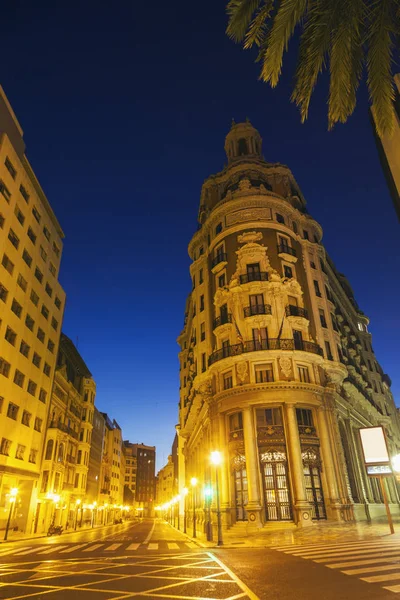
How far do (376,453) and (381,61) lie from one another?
2096 centimetres

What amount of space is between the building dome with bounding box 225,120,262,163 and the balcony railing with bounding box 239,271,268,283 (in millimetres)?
20135

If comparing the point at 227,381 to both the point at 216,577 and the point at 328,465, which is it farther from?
the point at 216,577

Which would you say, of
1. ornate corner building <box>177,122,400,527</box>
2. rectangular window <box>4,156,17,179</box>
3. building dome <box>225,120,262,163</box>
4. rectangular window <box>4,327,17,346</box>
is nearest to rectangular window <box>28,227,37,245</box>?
rectangular window <box>4,156,17,179</box>

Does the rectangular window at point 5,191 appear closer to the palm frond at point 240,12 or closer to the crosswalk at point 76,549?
the crosswalk at point 76,549

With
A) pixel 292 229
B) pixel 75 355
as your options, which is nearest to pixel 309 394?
pixel 292 229

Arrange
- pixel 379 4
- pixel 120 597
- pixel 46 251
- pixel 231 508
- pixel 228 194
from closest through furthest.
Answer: pixel 379 4 < pixel 120 597 < pixel 231 508 < pixel 228 194 < pixel 46 251

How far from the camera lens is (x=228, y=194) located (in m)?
42.1

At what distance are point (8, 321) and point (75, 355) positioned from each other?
1233 inches

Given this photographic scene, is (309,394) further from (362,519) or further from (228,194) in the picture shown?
(228,194)

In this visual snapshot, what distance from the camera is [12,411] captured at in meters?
36.4

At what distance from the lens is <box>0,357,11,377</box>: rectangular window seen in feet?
114

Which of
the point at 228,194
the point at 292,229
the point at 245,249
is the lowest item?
the point at 245,249

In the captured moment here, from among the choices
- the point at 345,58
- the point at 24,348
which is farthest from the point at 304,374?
the point at 345,58

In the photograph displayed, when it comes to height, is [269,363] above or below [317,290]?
below
